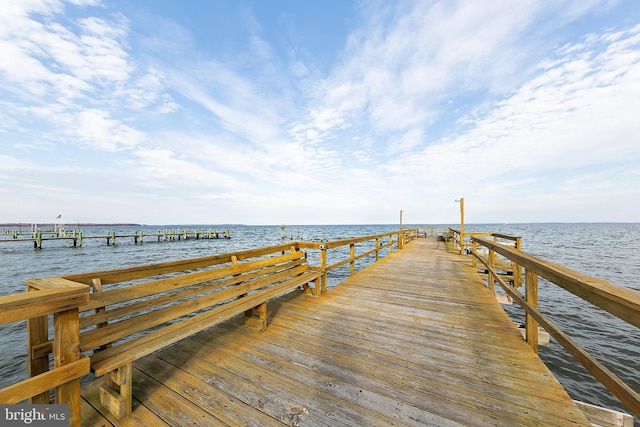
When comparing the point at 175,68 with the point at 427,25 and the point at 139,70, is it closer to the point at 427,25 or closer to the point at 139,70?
the point at 139,70

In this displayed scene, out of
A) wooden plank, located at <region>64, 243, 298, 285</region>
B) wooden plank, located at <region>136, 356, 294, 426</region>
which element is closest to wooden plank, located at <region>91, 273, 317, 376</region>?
wooden plank, located at <region>136, 356, 294, 426</region>

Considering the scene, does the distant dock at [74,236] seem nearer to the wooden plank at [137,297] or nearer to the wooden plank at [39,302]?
the wooden plank at [137,297]

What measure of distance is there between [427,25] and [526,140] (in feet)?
32.5

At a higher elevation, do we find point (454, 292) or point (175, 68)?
point (175, 68)

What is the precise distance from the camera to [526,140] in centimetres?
1373

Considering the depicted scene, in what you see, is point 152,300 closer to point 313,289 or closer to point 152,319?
point 152,319

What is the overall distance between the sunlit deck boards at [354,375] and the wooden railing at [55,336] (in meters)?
0.54

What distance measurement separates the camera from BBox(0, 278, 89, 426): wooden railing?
1311mm

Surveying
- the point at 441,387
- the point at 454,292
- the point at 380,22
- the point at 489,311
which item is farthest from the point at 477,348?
the point at 380,22

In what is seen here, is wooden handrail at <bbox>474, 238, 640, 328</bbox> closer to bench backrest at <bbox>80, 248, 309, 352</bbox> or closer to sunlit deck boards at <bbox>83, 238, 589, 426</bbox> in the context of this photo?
sunlit deck boards at <bbox>83, 238, 589, 426</bbox>

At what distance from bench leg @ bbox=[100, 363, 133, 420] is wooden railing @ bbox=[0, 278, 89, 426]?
0.26m
